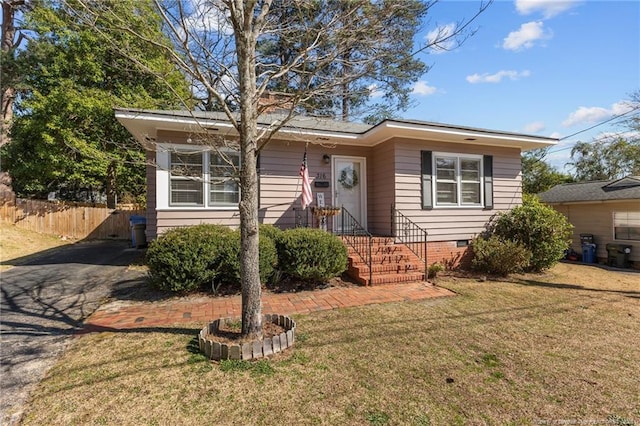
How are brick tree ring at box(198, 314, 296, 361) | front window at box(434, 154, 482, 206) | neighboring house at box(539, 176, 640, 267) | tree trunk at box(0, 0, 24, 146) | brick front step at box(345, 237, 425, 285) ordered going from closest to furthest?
brick tree ring at box(198, 314, 296, 361)
brick front step at box(345, 237, 425, 285)
front window at box(434, 154, 482, 206)
neighboring house at box(539, 176, 640, 267)
tree trunk at box(0, 0, 24, 146)

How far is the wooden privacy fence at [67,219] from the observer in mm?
15156

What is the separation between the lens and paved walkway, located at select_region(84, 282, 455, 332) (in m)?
4.50

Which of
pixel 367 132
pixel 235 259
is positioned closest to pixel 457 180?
pixel 367 132

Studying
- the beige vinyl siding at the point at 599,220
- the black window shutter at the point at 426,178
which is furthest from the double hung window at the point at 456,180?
the beige vinyl siding at the point at 599,220

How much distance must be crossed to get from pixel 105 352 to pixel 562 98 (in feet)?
44.1

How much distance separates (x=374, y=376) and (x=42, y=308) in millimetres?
5378

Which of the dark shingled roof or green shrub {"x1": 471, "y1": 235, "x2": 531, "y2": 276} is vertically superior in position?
the dark shingled roof

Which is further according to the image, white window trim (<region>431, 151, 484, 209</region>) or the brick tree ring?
white window trim (<region>431, 151, 484, 209</region>)

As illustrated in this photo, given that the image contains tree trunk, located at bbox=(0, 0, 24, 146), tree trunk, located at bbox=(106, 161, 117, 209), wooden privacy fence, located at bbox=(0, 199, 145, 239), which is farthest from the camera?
tree trunk, located at bbox=(106, 161, 117, 209)

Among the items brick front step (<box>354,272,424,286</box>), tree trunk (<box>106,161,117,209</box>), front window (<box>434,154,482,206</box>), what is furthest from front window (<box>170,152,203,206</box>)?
tree trunk (<box>106,161,117,209</box>)

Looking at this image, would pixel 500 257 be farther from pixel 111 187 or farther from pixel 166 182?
pixel 111 187

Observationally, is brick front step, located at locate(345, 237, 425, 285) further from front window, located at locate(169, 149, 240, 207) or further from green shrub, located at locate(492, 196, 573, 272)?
front window, located at locate(169, 149, 240, 207)

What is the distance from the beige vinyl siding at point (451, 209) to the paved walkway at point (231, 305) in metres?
2.50

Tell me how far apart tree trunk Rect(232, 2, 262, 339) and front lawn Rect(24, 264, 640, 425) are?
551 mm
